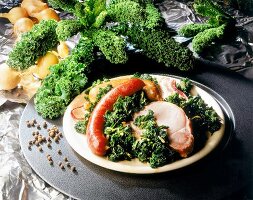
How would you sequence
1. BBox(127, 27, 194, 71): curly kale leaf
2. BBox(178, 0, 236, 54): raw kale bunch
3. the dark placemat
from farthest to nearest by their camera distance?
1. BBox(178, 0, 236, 54): raw kale bunch
2. BBox(127, 27, 194, 71): curly kale leaf
3. the dark placemat

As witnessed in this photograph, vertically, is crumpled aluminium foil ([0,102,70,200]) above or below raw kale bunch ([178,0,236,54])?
below

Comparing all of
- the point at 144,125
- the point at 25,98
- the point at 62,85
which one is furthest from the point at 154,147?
the point at 25,98

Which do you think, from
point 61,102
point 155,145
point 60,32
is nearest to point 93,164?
point 155,145

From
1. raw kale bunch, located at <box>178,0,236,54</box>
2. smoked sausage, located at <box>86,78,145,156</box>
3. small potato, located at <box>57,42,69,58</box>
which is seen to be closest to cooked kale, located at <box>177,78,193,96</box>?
smoked sausage, located at <box>86,78,145,156</box>

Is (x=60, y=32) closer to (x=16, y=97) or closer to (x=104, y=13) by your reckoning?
(x=104, y=13)

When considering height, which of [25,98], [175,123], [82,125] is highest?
[175,123]

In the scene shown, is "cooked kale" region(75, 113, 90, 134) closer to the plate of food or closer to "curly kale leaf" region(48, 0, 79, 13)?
the plate of food

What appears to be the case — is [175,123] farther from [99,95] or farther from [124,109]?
[99,95]

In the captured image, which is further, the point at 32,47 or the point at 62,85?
the point at 32,47
